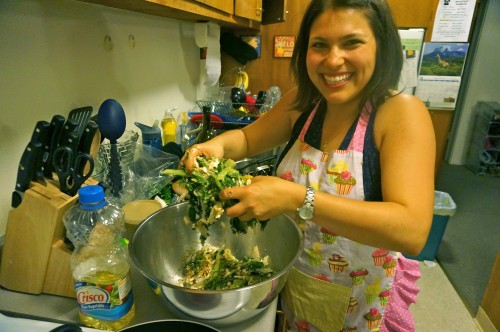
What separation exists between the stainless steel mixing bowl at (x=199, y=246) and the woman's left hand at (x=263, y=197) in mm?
109

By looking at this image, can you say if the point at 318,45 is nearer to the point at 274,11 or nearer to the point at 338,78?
the point at 338,78

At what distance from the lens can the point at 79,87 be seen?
1.03 meters

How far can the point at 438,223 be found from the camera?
209cm

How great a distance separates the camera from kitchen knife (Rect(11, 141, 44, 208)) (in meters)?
0.67

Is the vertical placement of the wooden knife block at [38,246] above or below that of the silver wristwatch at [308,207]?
below

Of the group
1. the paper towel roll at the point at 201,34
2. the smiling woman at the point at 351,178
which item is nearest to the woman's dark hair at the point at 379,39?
the smiling woman at the point at 351,178

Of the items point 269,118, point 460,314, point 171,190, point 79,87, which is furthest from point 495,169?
point 79,87

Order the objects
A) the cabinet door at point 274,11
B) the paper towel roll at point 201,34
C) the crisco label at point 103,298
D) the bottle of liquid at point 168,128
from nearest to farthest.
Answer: the crisco label at point 103,298
the bottle of liquid at point 168,128
the paper towel roll at point 201,34
the cabinet door at point 274,11

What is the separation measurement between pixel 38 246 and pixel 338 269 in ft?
2.45

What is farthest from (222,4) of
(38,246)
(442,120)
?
(442,120)

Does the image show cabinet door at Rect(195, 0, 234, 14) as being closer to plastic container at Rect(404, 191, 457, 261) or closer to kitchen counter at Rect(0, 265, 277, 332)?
kitchen counter at Rect(0, 265, 277, 332)

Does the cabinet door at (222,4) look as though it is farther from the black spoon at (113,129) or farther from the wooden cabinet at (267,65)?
the wooden cabinet at (267,65)

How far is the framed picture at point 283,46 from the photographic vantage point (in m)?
2.59

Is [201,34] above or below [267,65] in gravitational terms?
above
